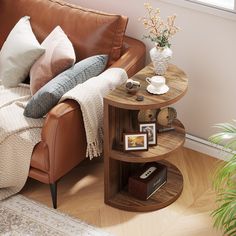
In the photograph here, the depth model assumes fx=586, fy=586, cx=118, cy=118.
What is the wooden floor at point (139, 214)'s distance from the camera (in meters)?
3.03

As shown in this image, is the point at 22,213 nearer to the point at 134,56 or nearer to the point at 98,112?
the point at 98,112

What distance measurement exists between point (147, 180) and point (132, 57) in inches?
27.7

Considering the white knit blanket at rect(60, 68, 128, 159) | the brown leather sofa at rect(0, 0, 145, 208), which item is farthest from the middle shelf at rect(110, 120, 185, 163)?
the brown leather sofa at rect(0, 0, 145, 208)

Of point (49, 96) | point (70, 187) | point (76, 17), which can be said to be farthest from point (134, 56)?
point (70, 187)

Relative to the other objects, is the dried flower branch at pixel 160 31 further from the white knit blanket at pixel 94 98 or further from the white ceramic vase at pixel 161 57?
the white knit blanket at pixel 94 98

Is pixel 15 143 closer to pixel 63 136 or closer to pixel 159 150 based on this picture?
pixel 63 136

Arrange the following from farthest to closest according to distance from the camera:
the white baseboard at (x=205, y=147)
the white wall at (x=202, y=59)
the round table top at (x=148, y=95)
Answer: the white baseboard at (x=205, y=147), the white wall at (x=202, y=59), the round table top at (x=148, y=95)

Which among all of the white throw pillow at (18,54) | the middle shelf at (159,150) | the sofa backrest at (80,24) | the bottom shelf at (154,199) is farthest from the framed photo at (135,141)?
the white throw pillow at (18,54)

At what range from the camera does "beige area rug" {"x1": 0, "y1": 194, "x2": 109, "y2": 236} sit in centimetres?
297

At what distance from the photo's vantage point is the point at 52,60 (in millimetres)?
3186

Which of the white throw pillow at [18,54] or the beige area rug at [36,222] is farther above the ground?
the white throw pillow at [18,54]

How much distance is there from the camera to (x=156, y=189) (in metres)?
3.24

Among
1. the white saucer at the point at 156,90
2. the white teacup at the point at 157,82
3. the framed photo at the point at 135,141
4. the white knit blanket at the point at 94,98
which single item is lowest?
the framed photo at the point at 135,141

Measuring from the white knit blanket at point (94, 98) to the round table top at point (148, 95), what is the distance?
9cm
